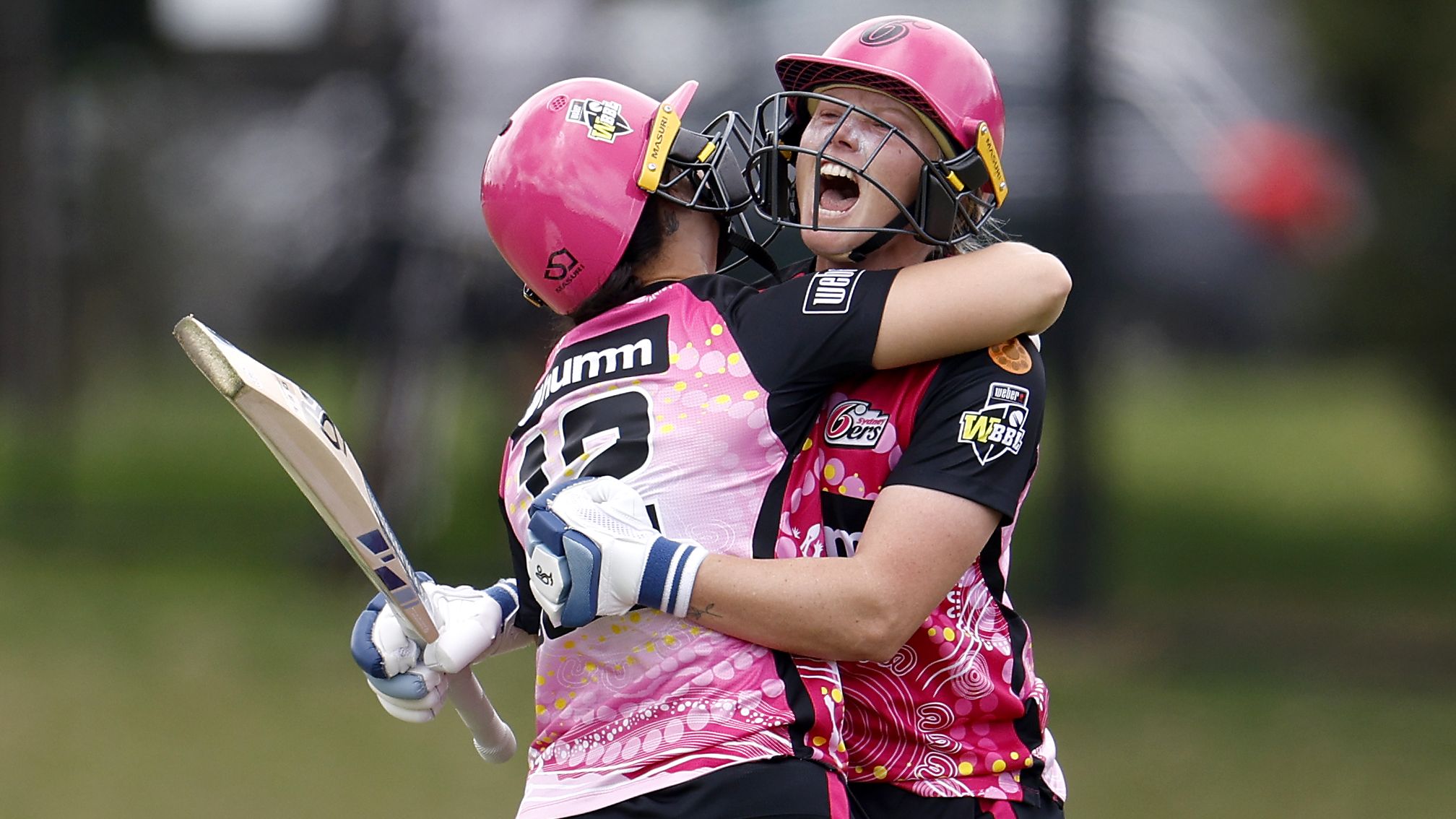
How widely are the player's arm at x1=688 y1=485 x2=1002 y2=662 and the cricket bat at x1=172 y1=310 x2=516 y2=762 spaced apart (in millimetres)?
509

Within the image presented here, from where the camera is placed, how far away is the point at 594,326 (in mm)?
2602

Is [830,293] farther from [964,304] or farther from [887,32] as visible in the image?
[887,32]

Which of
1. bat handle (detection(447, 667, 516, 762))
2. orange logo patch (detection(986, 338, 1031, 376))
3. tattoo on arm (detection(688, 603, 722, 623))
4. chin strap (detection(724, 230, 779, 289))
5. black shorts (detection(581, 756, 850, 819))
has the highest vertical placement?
chin strap (detection(724, 230, 779, 289))

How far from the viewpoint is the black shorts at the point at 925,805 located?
2.64m

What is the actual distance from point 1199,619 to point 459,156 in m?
6.09

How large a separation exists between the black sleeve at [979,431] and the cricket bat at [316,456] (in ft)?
2.57

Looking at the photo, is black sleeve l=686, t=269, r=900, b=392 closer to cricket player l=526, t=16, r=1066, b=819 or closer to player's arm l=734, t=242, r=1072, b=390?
player's arm l=734, t=242, r=1072, b=390

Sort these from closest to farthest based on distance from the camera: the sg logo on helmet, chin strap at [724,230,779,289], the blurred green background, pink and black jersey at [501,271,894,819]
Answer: pink and black jersey at [501,271,894,819]
the sg logo on helmet
chin strap at [724,230,779,289]
the blurred green background

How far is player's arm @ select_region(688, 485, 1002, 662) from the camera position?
2.35 metres

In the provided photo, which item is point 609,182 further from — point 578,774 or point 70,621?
point 70,621

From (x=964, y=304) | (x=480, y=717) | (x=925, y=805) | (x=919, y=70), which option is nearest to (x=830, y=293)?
(x=964, y=304)

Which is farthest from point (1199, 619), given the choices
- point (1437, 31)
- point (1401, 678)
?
point (1437, 31)

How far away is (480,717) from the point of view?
9.55ft

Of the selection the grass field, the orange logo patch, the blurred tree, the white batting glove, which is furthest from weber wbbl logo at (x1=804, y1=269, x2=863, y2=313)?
the blurred tree
